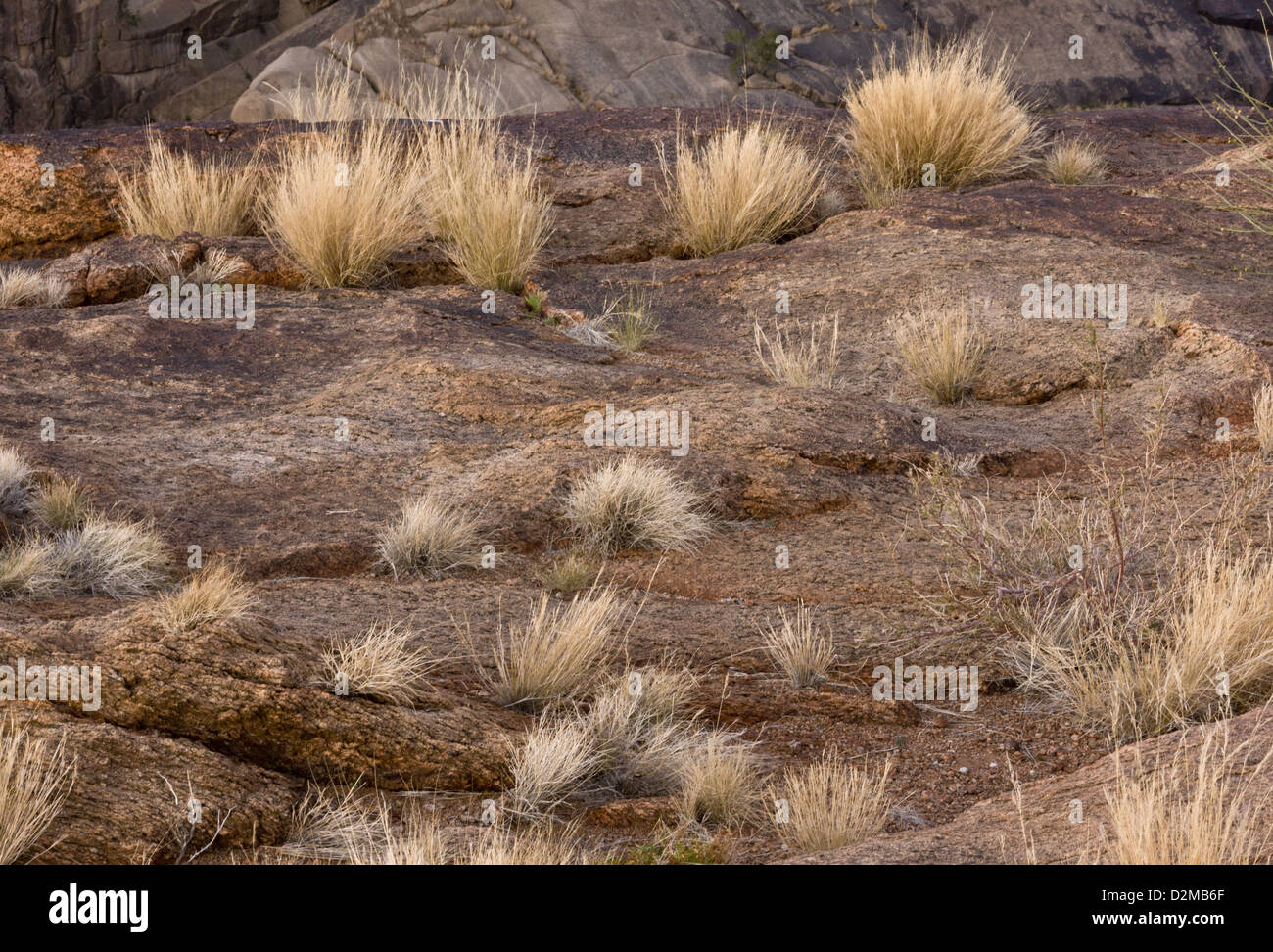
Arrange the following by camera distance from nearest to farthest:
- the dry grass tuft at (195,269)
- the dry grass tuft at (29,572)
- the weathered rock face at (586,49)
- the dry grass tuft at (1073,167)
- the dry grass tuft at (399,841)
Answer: the dry grass tuft at (399,841), the dry grass tuft at (29,572), the dry grass tuft at (195,269), the dry grass tuft at (1073,167), the weathered rock face at (586,49)

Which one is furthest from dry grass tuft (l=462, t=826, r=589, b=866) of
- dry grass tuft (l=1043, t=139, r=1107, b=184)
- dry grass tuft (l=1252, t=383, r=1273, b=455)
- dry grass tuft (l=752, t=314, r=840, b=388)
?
dry grass tuft (l=1043, t=139, r=1107, b=184)

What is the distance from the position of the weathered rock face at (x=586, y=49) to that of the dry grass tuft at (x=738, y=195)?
1448 cm

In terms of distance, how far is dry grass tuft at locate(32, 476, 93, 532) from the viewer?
5.45 metres

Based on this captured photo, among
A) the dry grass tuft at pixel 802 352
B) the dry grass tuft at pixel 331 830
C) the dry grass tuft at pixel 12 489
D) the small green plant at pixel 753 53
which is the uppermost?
the small green plant at pixel 753 53

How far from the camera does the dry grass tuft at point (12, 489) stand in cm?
550

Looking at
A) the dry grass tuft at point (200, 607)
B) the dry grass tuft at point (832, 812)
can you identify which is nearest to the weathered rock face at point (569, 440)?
the dry grass tuft at point (200, 607)

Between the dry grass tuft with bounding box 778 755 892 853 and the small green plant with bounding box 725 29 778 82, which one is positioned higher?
the small green plant with bounding box 725 29 778 82

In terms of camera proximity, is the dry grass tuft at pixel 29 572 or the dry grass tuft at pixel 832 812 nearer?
the dry grass tuft at pixel 832 812

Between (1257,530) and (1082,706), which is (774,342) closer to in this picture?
(1257,530)

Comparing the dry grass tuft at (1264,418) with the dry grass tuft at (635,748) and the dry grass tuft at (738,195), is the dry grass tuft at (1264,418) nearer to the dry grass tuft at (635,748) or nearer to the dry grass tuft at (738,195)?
the dry grass tuft at (635,748)

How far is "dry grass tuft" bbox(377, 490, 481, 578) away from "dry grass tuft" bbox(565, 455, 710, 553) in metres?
0.51

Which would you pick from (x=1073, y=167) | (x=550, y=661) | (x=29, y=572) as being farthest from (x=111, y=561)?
(x=1073, y=167)

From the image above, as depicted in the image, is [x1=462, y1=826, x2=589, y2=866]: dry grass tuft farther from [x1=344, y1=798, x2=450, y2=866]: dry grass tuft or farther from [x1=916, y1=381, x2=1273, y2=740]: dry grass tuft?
[x1=916, y1=381, x2=1273, y2=740]: dry grass tuft

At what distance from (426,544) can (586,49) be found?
2137cm
